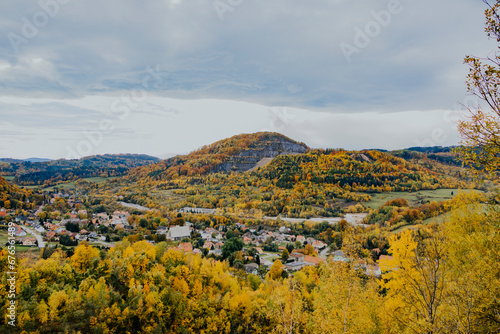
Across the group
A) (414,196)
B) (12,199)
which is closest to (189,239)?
(12,199)

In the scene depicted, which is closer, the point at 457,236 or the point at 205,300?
the point at 457,236

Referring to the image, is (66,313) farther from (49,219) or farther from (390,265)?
(49,219)

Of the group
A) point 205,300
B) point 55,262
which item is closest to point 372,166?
point 205,300

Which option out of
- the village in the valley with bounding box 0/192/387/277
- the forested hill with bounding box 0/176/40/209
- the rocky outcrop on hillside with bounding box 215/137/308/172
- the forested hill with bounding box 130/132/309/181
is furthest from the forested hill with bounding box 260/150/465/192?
the forested hill with bounding box 0/176/40/209

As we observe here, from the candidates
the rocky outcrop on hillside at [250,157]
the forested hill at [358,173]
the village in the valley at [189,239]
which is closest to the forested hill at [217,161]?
the rocky outcrop on hillside at [250,157]

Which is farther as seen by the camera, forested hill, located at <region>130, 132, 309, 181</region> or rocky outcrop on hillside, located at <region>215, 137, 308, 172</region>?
rocky outcrop on hillside, located at <region>215, 137, 308, 172</region>

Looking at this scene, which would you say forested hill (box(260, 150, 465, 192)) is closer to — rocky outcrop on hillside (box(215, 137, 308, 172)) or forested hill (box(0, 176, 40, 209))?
rocky outcrop on hillside (box(215, 137, 308, 172))

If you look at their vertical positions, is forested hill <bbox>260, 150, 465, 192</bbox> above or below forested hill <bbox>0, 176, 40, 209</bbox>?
above

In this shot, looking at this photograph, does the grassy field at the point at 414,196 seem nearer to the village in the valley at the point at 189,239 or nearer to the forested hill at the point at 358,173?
the forested hill at the point at 358,173
